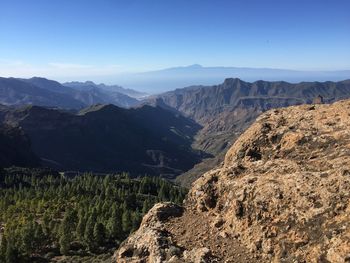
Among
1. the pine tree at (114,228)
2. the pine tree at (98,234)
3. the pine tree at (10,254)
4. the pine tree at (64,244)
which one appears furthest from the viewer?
the pine tree at (114,228)

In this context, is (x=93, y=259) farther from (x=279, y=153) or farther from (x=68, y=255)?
(x=279, y=153)

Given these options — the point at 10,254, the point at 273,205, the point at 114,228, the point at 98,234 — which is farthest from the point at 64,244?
the point at 273,205

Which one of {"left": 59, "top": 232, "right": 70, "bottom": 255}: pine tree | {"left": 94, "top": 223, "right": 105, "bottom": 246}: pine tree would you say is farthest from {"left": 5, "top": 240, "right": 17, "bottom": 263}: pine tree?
{"left": 94, "top": 223, "right": 105, "bottom": 246}: pine tree

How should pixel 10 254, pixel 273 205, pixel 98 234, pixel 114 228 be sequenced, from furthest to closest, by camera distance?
pixel 114 228, pixel 98 234, pixel 10 254, pixel 273 205

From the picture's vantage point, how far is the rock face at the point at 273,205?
70.6ft

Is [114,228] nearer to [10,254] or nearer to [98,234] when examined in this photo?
[98,234]

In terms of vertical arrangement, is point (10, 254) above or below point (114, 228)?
above

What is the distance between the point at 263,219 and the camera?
24281 mm

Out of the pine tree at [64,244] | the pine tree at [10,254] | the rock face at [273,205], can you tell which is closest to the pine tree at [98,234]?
the pine tree at [64,244]

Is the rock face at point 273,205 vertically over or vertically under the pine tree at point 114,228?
over

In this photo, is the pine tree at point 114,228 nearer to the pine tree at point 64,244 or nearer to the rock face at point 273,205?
the pine tree at point 64,244

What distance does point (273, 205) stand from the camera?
947 inches

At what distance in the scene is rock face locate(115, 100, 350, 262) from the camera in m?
21.5

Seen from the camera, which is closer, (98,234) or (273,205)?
(273,205)
